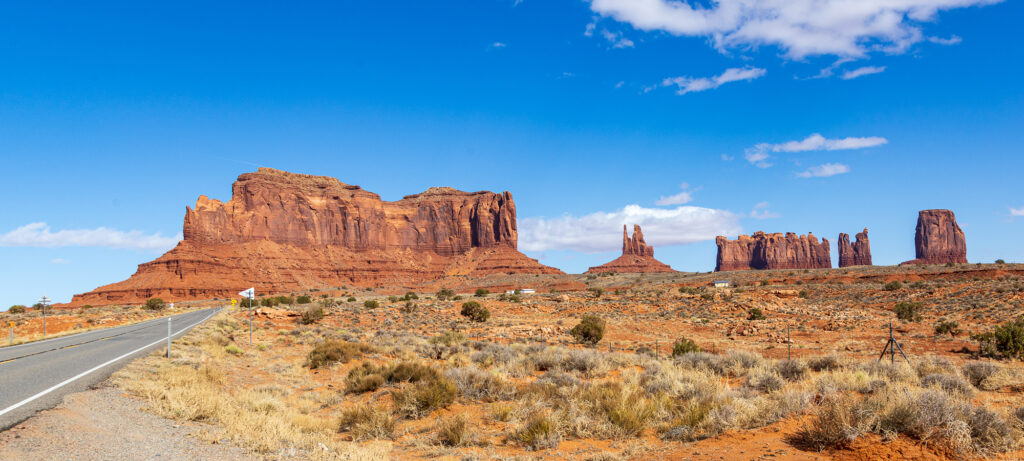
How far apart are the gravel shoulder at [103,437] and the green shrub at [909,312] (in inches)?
1299

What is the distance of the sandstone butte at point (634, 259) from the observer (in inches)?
6371

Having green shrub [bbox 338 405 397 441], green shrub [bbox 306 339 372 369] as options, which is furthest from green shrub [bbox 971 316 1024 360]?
green shrub [bbox 306 339 372 369]

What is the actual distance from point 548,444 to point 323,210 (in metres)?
145

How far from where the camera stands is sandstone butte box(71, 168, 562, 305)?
10719cm

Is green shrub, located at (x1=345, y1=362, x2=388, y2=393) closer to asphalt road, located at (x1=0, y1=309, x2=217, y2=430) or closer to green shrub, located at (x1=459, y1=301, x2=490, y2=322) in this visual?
asphalt road, located at (x1=0, y1=309, x2=217, y2=430)

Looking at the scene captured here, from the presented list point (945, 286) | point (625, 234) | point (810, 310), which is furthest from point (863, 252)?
point (810, 310)

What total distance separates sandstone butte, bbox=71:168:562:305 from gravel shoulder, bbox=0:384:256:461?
103m

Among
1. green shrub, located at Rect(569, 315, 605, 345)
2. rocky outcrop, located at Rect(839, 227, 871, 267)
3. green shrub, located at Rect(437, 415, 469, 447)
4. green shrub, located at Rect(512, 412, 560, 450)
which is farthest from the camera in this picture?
rocky outcrop, located at Rect(839, 227, 871, 267)

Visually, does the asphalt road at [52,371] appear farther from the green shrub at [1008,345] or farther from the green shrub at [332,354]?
the green shrub at [1008,345]

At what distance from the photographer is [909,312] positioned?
29641 millimetres

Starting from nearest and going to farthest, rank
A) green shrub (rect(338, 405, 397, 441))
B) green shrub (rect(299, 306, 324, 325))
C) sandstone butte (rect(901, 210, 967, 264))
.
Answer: green shrub (rect(338, 405, 397, 441)), green shrub (rect(299, 306, 324, 325)), sandstone butte (rect(901, 210, 967, 264))

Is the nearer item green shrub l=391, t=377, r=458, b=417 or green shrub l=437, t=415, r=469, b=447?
green shrub l=437, t=415, r=469, b=447

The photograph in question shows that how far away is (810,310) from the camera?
34781 millimetres

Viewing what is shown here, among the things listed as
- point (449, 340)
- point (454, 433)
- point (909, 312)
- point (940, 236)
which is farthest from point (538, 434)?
point (940, 236)
